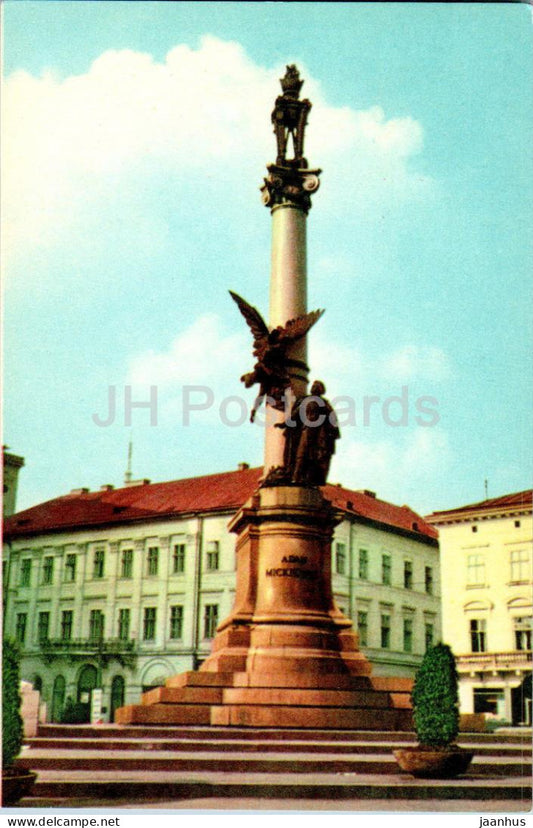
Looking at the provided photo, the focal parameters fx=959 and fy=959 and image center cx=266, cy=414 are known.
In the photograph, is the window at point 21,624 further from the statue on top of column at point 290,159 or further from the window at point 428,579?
the statue on top of column at point 290,159

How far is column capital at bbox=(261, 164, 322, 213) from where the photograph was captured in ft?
67.8

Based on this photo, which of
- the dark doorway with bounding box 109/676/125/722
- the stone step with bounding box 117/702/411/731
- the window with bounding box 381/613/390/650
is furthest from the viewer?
the window with bounding box 381/613/390/650

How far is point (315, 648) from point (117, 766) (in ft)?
20.7

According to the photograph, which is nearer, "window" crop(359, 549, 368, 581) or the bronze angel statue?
the bronze angel statue

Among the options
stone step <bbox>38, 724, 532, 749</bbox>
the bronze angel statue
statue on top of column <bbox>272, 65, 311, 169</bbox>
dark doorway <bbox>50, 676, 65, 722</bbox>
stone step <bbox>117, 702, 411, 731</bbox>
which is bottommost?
dark doorway <bbox>50, 676, 65, 722</bbox>

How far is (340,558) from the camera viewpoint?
47.8 m

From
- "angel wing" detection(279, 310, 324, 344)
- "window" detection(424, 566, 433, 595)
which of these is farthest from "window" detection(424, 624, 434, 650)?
"angel wing" detection(279, 310, 324, 344)

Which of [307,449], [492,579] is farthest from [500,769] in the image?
[492,579]

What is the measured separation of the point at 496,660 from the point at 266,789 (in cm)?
3534

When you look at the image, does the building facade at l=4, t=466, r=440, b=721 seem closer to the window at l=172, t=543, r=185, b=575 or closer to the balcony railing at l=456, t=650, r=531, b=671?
the window at l=172, t=543, r=185, b=575

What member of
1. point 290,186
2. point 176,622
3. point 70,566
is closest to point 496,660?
point 176,622

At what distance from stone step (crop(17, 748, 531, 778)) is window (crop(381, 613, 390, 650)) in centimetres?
3882

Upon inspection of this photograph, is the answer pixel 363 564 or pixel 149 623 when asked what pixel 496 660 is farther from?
pixel 149 623

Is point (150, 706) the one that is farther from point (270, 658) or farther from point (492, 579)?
point (492, 579)
